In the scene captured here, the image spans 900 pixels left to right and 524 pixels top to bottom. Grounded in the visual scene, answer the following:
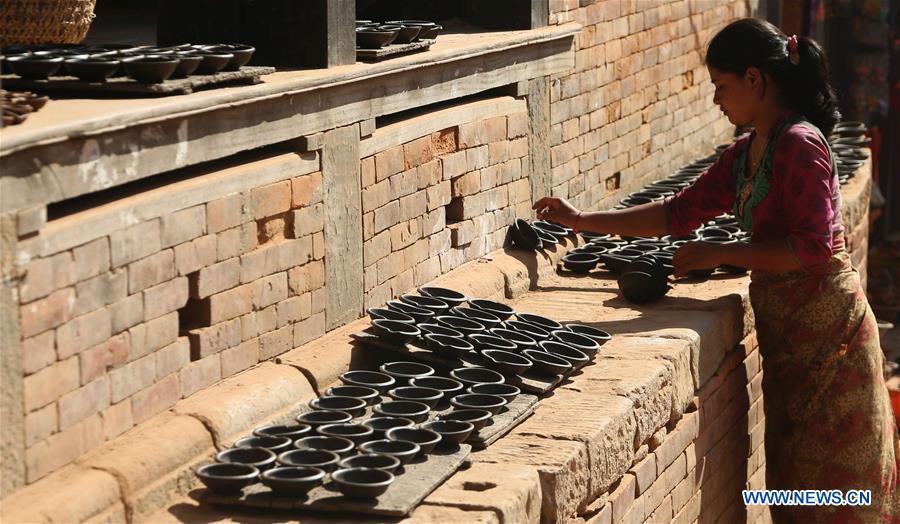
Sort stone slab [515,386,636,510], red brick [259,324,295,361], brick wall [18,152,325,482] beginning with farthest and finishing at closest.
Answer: red brick [259,324,295,361] → stone slab [515,386,636,510] → brick wall [18,152,325,482]

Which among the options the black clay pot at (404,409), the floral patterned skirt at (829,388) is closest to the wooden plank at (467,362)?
the black clay pot at (404,409)

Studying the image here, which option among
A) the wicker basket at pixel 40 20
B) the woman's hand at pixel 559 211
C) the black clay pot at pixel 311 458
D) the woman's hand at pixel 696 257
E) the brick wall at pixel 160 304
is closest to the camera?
the brick wall at pixel 160 304

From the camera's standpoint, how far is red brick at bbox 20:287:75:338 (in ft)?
14.0

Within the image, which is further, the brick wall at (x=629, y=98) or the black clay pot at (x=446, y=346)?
the brick wall at (x=629, y=98)

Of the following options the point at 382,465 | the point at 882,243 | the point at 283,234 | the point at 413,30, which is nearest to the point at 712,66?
the point at 413,30

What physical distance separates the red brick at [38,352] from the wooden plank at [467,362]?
180 centimetres

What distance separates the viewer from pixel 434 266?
23.4ft

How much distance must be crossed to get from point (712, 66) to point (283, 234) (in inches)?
79.1

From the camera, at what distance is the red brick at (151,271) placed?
15.7ft

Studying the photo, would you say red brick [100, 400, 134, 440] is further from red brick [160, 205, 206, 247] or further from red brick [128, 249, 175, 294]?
red brick [160, 205, 206, 247]

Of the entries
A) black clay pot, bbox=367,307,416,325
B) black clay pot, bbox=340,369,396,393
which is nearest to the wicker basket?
black clay pot, bbox=367,307,416,325

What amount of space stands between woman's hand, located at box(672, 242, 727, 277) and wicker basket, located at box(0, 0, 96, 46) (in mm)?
2959

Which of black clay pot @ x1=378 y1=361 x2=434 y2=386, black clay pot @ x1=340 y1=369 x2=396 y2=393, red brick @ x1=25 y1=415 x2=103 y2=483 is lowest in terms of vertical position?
black clay pot @ x1=378 y1=361 x2=434 y2=386

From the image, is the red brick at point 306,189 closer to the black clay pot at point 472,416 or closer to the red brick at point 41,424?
the black clay pot at point 472,416
